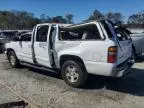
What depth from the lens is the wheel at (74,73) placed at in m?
6.25

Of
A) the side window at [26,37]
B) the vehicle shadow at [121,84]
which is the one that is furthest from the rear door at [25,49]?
the vehicle shadow at [121,84]

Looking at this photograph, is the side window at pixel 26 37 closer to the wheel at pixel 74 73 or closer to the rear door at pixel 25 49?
the rear door at pixel 25 49

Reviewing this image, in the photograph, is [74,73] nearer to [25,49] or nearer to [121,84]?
[121,84]

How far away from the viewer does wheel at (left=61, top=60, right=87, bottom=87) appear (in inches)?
246

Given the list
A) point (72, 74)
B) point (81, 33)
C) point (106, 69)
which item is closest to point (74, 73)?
point (72, 74)

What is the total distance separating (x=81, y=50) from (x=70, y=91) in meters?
1.19

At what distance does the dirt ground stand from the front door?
25.2 inches

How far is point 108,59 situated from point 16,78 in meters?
3.61

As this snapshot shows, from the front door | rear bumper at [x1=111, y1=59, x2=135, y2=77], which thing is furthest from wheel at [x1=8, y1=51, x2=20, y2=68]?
rear bumper at [x1=111, y1=59, x2=135, y2=77]

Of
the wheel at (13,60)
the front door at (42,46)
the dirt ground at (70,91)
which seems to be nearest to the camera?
the dirt ground at (70,91)

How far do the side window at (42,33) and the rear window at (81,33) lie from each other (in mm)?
721

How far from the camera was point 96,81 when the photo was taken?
7.20 metres

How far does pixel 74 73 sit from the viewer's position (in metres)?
6.48

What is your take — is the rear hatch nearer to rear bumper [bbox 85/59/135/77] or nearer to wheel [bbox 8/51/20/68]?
rear bumper [bbox 85/59/135/77]
